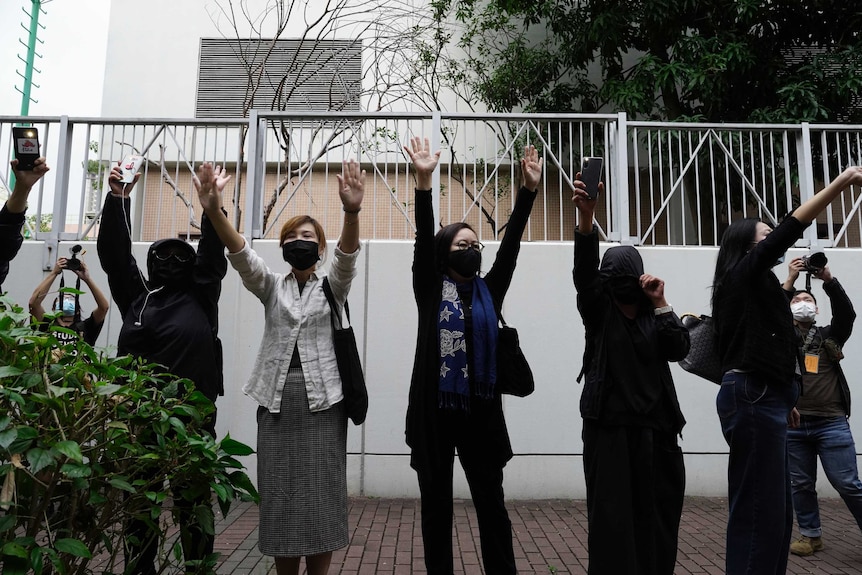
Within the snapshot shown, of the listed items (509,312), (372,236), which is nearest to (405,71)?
(372,236)

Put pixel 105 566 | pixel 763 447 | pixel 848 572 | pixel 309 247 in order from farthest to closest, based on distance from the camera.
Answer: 1. pixel 848 572
2. pixel 309 247
3. pixel 763 447
4. pixel 105 566

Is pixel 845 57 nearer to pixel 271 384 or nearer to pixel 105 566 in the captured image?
pixel 271 384

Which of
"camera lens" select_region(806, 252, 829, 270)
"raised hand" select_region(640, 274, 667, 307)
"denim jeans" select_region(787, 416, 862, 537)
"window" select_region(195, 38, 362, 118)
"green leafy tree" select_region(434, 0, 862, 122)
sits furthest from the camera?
"window" select_region(195, 38, 362, 118)

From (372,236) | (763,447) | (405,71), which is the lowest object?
(763,447)

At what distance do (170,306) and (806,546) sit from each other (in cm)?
434

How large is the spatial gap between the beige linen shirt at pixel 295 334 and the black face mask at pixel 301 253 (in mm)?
116

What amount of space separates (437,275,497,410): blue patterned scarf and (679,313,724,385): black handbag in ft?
3.21

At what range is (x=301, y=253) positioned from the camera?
2.91 metres

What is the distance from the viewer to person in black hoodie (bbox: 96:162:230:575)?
3.07m

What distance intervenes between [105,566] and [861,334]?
6.09 meters

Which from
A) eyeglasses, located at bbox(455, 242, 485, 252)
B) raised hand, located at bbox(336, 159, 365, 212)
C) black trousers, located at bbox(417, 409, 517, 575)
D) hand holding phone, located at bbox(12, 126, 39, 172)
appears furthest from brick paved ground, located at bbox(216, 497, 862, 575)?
hand holding phone, located at bbox(12, 126, 39, 172)

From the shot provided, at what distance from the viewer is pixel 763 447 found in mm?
2705

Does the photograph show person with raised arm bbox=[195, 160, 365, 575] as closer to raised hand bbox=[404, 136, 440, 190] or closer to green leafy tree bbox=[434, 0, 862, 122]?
raised hand bbox=[404, 136, 440, 190]

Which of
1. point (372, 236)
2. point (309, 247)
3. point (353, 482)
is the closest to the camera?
point (309, 247)
